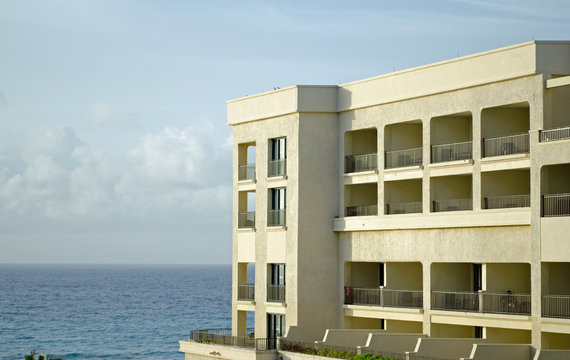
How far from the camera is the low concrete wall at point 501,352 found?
41.1 m

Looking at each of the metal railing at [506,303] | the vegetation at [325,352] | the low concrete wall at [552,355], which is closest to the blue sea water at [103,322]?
the vegetation at [325,352]

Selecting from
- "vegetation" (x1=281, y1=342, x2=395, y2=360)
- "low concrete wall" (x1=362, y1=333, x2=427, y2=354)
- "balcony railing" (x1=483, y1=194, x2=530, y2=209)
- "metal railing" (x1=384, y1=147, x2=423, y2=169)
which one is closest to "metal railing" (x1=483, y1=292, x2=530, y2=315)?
"low concrete wall" (x1=362, y1=333, x2=427, y2=354)

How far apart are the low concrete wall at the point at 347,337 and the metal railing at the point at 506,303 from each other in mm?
7069

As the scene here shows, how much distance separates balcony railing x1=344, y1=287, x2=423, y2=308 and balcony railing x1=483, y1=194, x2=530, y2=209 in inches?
253

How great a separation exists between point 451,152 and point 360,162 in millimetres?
6497

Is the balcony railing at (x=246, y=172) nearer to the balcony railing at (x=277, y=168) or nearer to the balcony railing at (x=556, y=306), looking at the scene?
the balcony railing at (x=277, y=168)

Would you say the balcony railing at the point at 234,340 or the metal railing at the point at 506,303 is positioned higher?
the metal railing at the point at 506,303

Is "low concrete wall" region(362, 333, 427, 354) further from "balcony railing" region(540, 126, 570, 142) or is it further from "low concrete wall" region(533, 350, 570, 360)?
"balcony railing" region(540, 126, 570, 142)

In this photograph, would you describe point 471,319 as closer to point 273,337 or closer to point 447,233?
point 447,233

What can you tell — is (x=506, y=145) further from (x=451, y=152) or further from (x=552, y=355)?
(x=552, y=355)

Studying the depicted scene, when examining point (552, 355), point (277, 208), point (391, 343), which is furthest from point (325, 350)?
point (552, 355)

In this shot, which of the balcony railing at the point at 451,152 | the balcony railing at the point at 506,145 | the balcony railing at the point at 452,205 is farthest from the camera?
the balcony railing at the point at 452,205

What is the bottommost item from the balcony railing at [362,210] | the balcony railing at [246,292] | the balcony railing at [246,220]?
the balcony railing at [246,292]

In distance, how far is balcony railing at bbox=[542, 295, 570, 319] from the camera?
40.6 metres
